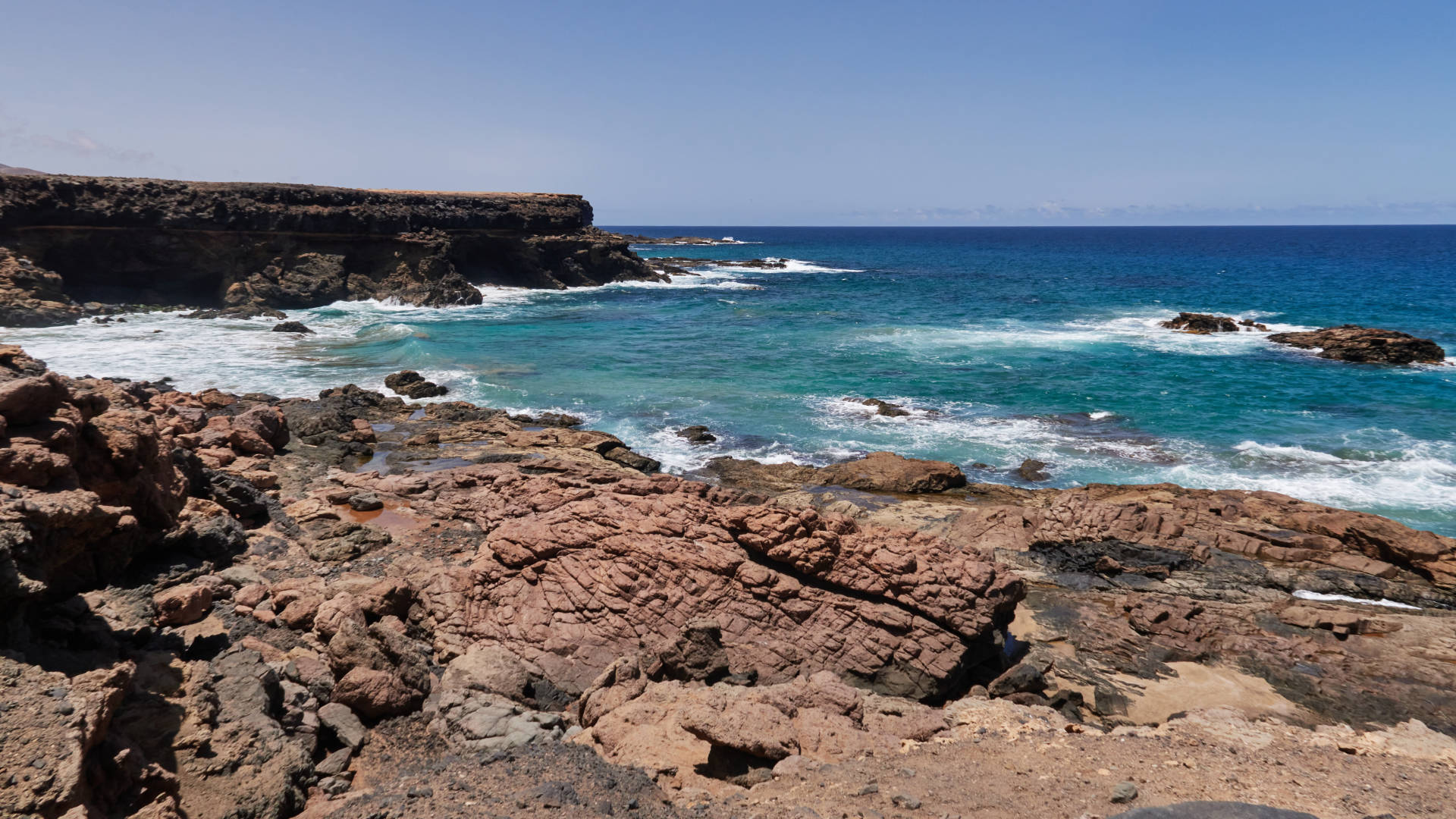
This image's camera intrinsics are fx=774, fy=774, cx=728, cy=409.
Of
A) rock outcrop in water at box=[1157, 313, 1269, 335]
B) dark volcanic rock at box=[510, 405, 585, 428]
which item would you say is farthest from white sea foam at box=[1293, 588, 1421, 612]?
rock outcrop in water at box=[1157, 313, 1269, 335]

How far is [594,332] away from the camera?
1654 inches

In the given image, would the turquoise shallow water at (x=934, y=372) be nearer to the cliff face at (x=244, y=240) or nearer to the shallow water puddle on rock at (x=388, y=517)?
the cliff face at (x=244, y=240)

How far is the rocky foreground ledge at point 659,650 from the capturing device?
6.15 m

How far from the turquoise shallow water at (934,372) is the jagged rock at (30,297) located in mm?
1812

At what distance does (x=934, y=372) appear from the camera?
31.9m

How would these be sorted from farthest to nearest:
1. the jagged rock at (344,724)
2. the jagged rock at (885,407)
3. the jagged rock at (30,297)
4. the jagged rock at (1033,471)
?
the jagged rock at (30,297) < the jagged rock at (885,407) < the jagged rock at (1033,471) < the jagged rock at (344,724)

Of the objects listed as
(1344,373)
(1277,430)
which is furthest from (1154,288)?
(1277,430)

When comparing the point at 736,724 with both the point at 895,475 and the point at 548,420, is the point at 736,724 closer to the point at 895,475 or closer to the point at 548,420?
the point at 895,475

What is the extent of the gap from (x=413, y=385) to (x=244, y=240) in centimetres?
2820

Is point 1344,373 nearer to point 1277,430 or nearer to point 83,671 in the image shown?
point 1277,430

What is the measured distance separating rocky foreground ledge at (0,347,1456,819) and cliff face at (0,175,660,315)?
38583mm

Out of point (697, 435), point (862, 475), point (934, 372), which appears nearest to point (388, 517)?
point (697, 435)

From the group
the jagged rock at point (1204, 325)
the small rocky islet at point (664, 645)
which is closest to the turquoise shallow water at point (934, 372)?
the jagged rock at point (1204, 325)

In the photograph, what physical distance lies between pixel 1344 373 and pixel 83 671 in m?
38.2
